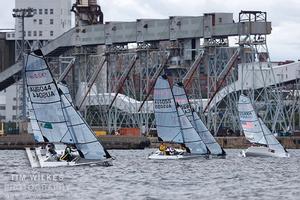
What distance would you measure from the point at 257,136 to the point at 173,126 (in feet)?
65.3

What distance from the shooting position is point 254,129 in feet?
398

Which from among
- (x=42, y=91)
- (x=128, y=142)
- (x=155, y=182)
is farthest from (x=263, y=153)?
(x=155, y=182)

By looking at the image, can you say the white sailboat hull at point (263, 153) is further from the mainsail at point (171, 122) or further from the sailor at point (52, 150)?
the sailor at point (52, 150)

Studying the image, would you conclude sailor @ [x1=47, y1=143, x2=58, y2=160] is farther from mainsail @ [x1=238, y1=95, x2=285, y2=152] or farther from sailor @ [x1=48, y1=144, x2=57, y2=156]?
mainsail @ [x1=238, y1=95, x2=285, y2=152]

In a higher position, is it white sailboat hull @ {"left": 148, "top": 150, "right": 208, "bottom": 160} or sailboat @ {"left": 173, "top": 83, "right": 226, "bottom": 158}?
sailboat @ {"left": 173, "top": 83, "right": 226, "bottom": 158}

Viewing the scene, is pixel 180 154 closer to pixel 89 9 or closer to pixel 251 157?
pixel 251 157

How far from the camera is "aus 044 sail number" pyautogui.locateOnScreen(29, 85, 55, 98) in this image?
8112cm

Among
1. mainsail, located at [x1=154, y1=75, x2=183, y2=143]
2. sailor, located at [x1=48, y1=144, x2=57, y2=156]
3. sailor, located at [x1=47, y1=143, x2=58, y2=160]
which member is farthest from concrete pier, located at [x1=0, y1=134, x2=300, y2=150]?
sailor, located at [x1=47, y1=143, x2=58, y2=160]

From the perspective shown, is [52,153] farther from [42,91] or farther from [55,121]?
[42,91]

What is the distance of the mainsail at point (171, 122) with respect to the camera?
4006 inches

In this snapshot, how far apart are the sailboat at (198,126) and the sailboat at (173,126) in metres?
3.28

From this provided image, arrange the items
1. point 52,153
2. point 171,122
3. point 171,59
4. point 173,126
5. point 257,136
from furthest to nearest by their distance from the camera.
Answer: point 171,59 → point 257,136 → point 171,122 → point 173,126 → point 52,153

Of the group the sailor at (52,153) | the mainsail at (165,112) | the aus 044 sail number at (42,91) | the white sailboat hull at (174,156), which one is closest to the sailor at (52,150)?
the sailor at (52,153)

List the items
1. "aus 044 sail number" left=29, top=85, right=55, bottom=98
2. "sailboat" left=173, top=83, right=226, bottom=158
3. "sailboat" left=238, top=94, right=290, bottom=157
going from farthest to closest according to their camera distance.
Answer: "sailboat" left=238, top=94, right=290, bottom=157, "sailboat" left=173, top=83, right=226, bottom=158, "aus 044 sail number" left=29, top=85, right=55, bottom=98
